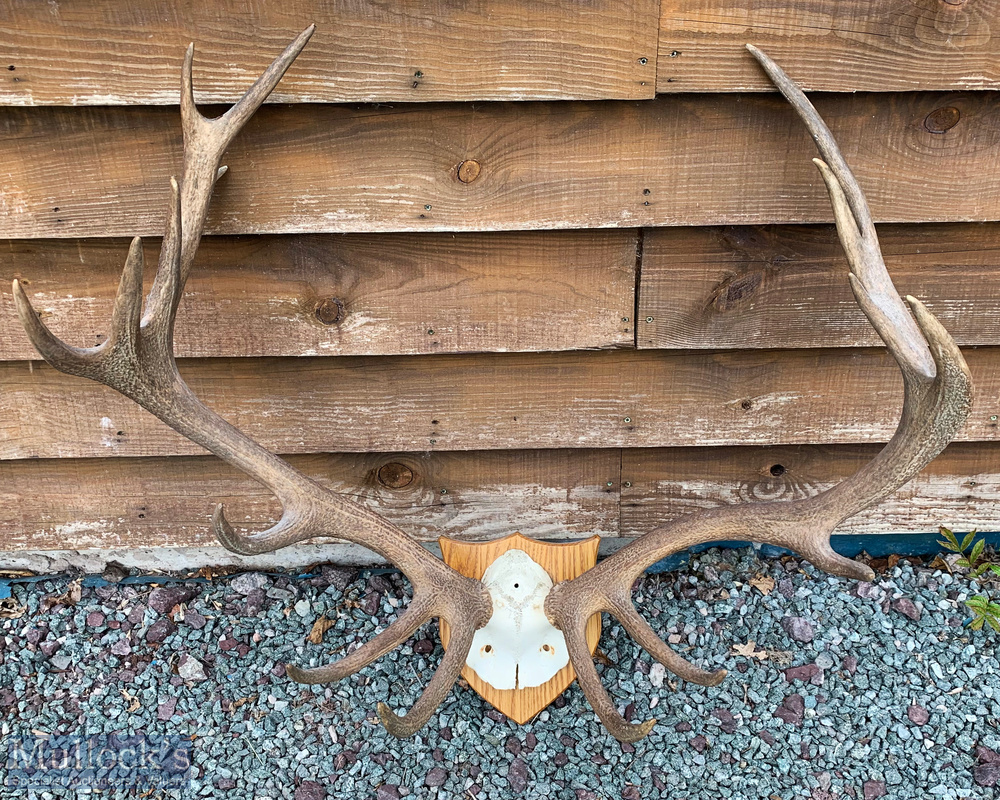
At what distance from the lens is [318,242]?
156 cm

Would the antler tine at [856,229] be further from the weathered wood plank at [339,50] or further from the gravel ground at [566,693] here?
the gravel ground at [566,693]

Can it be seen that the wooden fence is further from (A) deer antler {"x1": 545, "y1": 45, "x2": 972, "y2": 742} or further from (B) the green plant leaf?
(A) deer antler {"x1": 545, "y1": 45, "x2": 972, "y2": 742}

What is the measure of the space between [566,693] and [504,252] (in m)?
1.03

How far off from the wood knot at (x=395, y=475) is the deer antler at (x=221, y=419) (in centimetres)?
44

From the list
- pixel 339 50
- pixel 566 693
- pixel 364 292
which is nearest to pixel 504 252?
pixel 364 292

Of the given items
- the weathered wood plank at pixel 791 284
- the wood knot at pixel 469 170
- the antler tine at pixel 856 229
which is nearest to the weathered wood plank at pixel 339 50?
the wood knot at pixel 469 170

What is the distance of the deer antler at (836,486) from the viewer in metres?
1.21

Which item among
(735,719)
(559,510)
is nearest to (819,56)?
(559,510)

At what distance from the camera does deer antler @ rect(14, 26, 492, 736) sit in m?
1.21

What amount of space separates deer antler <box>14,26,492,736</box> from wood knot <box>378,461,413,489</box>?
0.44 metres

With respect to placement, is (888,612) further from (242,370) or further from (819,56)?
(242,370)

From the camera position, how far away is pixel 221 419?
138cm

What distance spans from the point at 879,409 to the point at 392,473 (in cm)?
117

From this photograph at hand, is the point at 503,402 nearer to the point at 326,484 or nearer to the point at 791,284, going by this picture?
the point at 326,484
